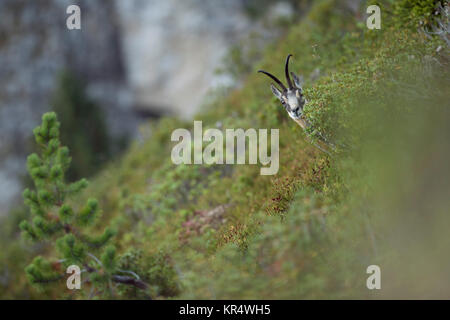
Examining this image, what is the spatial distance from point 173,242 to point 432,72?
520cm

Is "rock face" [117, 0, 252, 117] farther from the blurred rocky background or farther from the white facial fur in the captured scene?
the white facial fur

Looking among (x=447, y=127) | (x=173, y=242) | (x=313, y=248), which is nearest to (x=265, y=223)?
(x=313, y=248)

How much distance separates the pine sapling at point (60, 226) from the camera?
19.4ft

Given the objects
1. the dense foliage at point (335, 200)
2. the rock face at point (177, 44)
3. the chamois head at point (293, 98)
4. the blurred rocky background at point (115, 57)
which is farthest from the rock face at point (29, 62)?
the chamois head at point (293, 98)

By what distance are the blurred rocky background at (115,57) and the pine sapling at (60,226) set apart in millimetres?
18160

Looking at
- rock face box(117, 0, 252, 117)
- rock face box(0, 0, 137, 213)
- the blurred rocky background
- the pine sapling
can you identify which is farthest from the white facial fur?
rock face box(0, 0, 137, 213)

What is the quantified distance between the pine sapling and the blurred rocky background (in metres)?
18.2

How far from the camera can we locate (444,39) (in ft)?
20.5

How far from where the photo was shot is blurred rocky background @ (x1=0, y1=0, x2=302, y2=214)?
27266mm

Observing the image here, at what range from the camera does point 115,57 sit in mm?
31891

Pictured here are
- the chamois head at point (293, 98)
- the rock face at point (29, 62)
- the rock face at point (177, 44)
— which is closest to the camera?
the chamois head at point (293, 98)

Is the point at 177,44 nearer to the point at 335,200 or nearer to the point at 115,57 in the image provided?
the point at 115,57

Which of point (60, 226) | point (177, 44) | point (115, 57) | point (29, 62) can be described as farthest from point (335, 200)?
point (115, 57)

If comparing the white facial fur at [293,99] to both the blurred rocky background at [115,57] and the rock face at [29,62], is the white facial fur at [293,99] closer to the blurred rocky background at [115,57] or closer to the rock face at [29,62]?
the blurred rocky background at [115,57]
